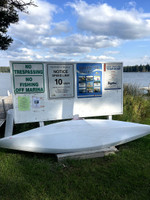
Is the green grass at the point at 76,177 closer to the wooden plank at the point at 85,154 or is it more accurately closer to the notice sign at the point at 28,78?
the wooden plank at the point at 85,154

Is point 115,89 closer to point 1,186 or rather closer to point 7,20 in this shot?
point 1,186

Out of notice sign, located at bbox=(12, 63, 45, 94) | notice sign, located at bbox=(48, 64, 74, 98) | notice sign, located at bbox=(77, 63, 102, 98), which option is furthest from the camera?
notice sign, located at bbox=(77, 63, 102, 98)

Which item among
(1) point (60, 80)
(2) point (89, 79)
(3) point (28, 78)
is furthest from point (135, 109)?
(3) point (28, 78)

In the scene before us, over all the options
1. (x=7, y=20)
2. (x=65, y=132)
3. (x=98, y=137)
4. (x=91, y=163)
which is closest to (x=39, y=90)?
(x=65, y=132)

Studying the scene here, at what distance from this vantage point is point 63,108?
4793 millimetres

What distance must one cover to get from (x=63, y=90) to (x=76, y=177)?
240 cm

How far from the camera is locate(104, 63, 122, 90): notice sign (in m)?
5.04

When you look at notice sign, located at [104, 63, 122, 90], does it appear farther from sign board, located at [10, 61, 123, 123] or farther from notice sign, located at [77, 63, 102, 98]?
notice sign, located at [77, 63, 102, 98]

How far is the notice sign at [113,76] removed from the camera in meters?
5.04

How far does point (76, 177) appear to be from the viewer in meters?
3.05

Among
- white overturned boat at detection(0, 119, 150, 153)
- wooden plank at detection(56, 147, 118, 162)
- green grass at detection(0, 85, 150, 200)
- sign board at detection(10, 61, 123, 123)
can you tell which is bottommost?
green grass at detection(0, 85, 150, 200)

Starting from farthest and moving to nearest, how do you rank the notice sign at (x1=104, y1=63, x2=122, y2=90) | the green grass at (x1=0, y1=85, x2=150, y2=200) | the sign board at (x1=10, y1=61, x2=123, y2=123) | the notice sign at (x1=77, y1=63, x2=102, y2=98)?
1. the notice sign at (x1=104, y1=63, x2=122, y2=90)
2. the notice sign at (x1=77, y1=63, x2=102, y2=98)
3. the sign board at (x1=10, y1=61, x2=123, y2=123)
4. the green grass at (x1=0, y1=85, x2=150, y2=200)

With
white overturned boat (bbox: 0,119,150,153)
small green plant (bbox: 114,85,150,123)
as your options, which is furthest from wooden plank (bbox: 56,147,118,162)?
small green plant (bbox: 114,85,150,123)

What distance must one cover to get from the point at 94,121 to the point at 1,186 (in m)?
2.57
